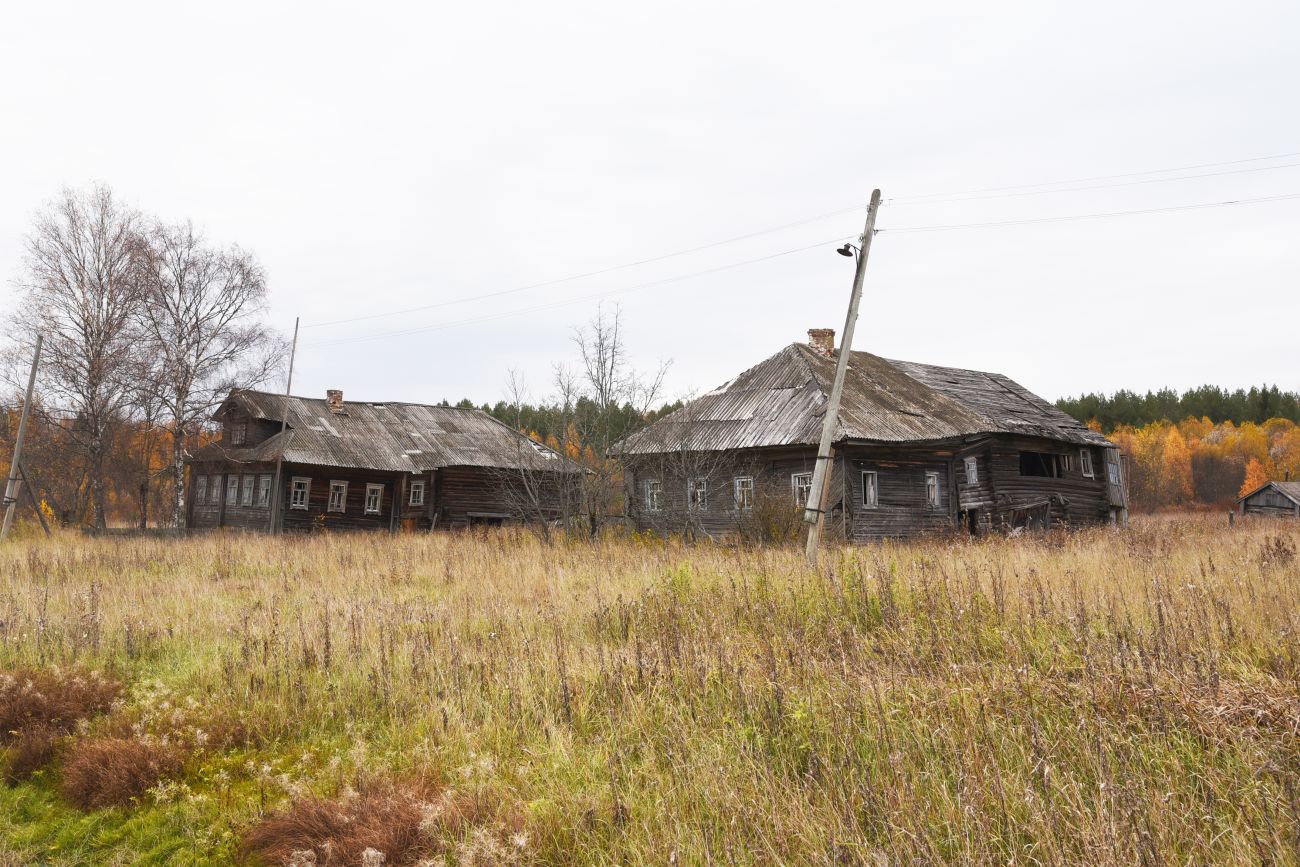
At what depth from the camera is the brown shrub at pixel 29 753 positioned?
4.96 m

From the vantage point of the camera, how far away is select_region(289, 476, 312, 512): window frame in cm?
3092

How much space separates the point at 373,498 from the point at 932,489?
72.4 ft

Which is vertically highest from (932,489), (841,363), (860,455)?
(841,363)

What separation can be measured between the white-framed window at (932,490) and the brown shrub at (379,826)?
22203mm

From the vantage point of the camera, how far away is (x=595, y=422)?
20.8m

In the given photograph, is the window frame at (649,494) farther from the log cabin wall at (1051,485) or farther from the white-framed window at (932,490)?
the log cabin wall at (1051,485)

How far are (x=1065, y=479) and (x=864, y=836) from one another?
3024 cm

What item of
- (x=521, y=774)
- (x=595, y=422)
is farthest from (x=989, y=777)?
(x=595, y=422)

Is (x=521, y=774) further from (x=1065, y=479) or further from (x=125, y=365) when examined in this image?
(x=1065, y=479)

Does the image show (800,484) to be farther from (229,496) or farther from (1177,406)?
(1177,406)

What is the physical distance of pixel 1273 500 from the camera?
5341cm

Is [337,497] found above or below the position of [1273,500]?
above

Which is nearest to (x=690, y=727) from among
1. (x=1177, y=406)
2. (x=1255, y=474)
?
(x=1255, y=474)

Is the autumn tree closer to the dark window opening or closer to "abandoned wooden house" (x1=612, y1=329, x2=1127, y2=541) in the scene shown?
"abandoned wooden house" (x1=612, y1=329, x2=1127, y2=541)
